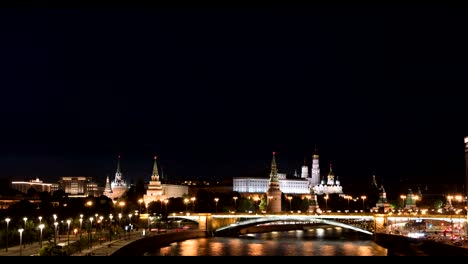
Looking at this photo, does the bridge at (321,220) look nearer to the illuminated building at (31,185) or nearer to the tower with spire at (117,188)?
the tower with spire at (117,188)

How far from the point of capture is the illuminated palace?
304 feet

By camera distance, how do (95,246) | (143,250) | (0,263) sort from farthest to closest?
(143,250) → (95,246) → (0,263)

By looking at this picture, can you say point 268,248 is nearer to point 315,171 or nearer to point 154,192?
point 154,192

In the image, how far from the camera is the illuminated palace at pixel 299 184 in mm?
92750

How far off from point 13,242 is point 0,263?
2506cm

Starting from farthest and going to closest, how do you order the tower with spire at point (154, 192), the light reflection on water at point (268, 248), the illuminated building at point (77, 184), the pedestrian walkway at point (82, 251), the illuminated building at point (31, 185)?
the illuminated building at point (77, 184) → the illuminated building at point (31, 185) → the tower with spire at point (154, 192) → the light reflection on water at point (268, 248) → the pedestrian walkway at point (82, 251)

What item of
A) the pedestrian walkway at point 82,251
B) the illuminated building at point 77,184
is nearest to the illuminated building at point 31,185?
the illuminated building at point 77,184

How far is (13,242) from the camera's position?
2656cm

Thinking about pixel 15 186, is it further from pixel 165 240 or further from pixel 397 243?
pixel 397 243

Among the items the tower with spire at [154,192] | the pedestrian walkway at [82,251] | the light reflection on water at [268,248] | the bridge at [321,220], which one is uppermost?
the tower with spire at [154,192]

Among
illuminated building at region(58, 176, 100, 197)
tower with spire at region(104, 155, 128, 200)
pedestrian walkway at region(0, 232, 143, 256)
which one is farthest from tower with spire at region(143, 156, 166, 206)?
illuminated building at region(58, 176, 100, 197)

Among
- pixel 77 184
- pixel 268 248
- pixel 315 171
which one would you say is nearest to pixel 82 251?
pixel 268 248

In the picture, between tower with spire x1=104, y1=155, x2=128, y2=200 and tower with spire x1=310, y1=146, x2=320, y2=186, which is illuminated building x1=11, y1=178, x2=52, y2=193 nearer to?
tower with spire x1=104, y1=155, x2=128, y2=200

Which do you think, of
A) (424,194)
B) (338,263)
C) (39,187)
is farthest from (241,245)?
(39,187)
